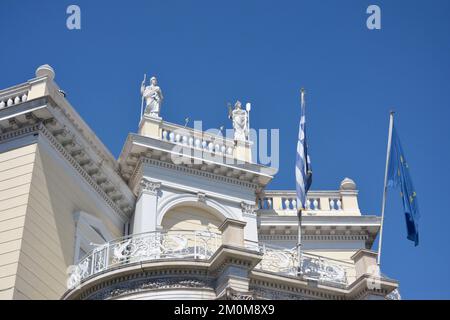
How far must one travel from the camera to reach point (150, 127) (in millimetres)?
27594

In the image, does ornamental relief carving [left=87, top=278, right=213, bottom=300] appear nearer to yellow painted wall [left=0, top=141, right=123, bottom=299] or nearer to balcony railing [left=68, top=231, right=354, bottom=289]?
balcony railing [left=68, top=231, right=354, bottom=289]

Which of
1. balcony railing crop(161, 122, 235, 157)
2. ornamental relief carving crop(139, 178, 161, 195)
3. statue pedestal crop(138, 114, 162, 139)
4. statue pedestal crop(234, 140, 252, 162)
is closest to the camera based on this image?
ornamental relief carving crop(139, 178, 161, 195)

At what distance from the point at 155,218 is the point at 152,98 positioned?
15.0ft

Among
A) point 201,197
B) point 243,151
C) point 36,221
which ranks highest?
point 243,151

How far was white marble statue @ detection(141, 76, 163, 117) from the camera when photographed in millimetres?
28203

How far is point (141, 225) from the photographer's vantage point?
84.1 ft

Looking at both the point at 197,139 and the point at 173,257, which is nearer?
the point at 173,257

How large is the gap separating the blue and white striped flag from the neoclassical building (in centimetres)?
177

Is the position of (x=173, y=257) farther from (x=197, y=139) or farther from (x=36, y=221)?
(x=197, y=139)

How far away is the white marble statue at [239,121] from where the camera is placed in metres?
29.1

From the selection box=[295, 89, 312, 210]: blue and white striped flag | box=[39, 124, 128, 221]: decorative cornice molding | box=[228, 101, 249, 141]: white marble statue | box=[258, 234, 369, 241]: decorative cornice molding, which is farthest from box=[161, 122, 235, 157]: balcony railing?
box=[295, 89, 312, 210]: blue and white striped flag

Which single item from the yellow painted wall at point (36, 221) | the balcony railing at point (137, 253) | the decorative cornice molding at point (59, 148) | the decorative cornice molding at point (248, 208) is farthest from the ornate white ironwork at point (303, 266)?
the decorative cornice molding at point (59, 148)

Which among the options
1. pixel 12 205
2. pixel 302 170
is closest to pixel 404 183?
pixel 302 170
